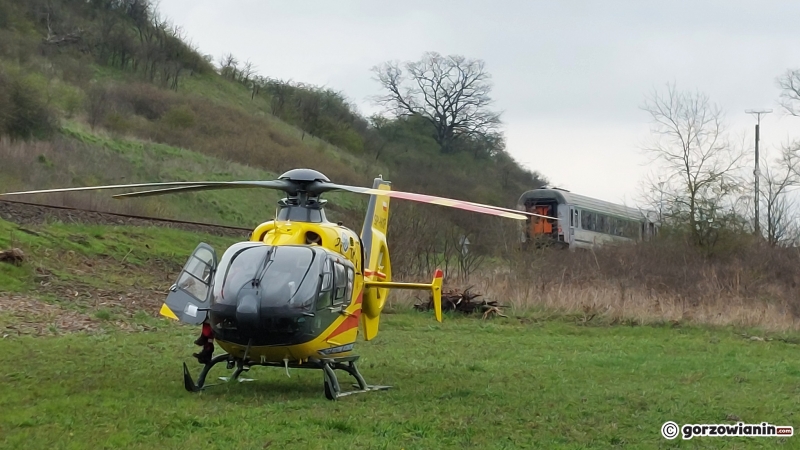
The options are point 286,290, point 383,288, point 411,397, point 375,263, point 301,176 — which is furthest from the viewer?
point 375,263

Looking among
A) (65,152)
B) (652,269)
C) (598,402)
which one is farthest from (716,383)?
(65,152)

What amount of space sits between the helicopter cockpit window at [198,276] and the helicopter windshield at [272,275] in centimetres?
57

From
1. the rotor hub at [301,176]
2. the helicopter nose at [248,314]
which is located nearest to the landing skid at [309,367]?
the helicopter nose at [248,314]

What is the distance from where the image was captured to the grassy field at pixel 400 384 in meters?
8.47

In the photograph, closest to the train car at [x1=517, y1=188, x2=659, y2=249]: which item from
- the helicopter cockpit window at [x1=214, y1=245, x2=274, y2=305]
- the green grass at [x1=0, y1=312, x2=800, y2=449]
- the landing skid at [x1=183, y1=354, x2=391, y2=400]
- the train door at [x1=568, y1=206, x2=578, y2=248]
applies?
the train door at [x1=568, y1=206, x2=578, y2=248]

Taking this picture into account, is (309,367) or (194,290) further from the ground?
(194,290)

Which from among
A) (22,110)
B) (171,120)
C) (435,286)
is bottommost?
(435,286)

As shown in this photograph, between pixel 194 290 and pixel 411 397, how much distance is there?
2.86 m

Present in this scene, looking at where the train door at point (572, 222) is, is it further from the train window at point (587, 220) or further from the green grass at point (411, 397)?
the green grass at point (411, 397)

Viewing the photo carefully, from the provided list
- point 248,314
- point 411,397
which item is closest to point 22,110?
point 248,314

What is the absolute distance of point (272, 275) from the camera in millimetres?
10164

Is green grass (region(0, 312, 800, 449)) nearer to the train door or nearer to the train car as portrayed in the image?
the train car

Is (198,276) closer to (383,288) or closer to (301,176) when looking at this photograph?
(301,176)

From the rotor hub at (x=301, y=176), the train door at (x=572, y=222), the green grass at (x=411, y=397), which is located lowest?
the green grass at (x=411, y=397)
